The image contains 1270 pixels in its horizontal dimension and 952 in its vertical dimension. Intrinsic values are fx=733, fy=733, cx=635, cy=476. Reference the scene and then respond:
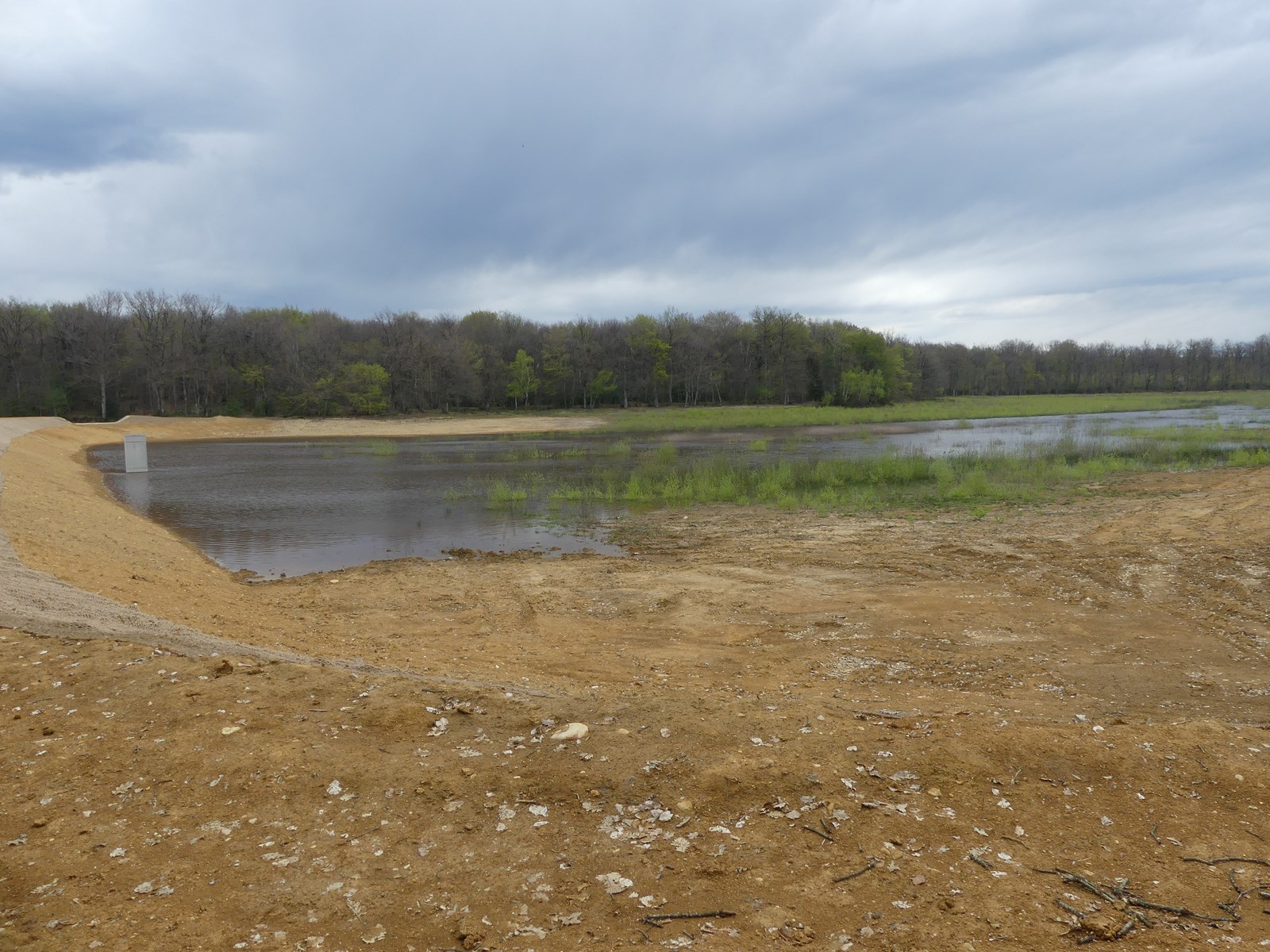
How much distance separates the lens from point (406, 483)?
24.5 m

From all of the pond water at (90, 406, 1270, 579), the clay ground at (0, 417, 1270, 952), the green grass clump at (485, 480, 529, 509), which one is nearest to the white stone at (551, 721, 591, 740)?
the clay ground at (0, 417, 1270, 952)

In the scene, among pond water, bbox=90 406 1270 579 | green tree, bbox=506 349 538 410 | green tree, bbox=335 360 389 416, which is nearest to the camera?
pond water, bbox=90 406 1270 579

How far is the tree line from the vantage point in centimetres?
6812

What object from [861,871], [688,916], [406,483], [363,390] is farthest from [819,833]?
[363,390]

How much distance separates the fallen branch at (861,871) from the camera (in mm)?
3240

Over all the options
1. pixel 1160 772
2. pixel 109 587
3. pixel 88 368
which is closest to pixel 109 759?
pixel 109 587

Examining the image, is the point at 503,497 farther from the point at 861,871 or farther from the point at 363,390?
the point at 363,390

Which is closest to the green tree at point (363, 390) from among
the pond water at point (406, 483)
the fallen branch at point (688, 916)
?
the pond water at point (406, 483)

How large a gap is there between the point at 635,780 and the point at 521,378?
7384 centimetres

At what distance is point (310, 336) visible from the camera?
7662 cm

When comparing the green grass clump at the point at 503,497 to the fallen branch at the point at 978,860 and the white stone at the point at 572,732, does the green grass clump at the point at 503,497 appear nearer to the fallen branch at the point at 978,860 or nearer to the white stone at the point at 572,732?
the white stone at the point at 572,732

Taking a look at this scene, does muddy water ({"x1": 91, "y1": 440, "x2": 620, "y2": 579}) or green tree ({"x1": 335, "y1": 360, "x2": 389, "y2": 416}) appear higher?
green tree ({"x1": 335, "y1": 360, "x2": 389, "y2": 416})

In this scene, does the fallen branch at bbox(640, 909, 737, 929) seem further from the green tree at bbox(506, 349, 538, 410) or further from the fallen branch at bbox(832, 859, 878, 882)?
the green tree at bbox(506, 349, 538, 410)

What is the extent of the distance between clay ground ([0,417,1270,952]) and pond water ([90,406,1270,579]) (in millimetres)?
6256
